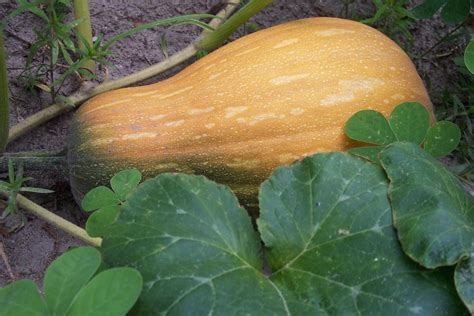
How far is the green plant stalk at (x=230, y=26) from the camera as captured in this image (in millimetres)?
1878

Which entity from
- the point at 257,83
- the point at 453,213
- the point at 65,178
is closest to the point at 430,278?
the point at 453,213

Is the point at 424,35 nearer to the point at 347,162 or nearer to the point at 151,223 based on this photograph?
the point at 347,162

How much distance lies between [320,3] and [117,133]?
3.12 feet

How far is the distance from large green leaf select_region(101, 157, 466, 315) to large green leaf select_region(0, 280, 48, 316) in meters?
0.16

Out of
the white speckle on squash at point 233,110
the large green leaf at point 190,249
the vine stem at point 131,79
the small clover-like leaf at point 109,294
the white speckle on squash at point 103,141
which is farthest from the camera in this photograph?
the vine stem at point 131,79

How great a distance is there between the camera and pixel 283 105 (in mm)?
1625

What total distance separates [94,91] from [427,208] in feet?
3.82

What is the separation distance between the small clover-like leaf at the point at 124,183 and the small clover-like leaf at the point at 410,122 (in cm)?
59

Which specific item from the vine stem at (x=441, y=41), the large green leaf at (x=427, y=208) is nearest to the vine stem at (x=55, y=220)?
the large green leaf at (x=427, y=208)

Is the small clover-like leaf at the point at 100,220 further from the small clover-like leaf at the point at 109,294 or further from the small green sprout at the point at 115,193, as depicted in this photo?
the small clover-like leaf at the point at 109,294

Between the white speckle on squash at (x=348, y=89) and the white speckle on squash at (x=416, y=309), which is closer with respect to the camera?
the white speckle on squash at (x=416, y=309)

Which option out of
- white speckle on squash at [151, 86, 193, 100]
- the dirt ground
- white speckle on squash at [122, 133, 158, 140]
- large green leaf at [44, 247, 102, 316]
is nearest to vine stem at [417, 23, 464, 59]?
the dirt ground

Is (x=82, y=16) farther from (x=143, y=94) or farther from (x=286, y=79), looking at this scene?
(x=286, y=79)

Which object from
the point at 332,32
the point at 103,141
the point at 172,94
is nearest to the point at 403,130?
the point at 332,32
